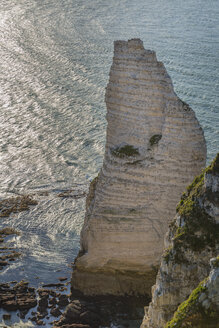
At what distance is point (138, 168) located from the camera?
15.7m

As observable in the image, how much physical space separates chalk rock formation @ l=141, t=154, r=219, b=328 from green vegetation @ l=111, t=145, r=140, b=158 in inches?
209

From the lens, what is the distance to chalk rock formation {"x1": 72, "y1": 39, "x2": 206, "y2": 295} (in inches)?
604

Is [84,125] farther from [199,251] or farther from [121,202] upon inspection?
[199,251]

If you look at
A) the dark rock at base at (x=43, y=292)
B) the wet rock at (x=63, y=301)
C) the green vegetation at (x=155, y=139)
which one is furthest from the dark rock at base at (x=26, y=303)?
the green vegetation at (x=155, y=139)

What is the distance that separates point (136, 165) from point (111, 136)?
1.25 meters

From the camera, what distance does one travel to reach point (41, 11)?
5372 cm

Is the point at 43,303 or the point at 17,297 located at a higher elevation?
the point at 43,303

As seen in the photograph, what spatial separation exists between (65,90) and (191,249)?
90.9ft

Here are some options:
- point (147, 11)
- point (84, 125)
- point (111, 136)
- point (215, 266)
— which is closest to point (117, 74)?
point (111, 136)

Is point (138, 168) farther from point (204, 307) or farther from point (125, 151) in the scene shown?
point (204, 307)

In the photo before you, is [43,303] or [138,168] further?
[43,303]

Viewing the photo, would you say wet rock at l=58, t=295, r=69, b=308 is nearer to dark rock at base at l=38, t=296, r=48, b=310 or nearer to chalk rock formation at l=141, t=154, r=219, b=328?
dark rock at base at l=38, t=296, r=48, b=310

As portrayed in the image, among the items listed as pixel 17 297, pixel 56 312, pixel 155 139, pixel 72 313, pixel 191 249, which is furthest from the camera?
pixel 17 297

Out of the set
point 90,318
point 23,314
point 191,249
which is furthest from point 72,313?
point 191,249
